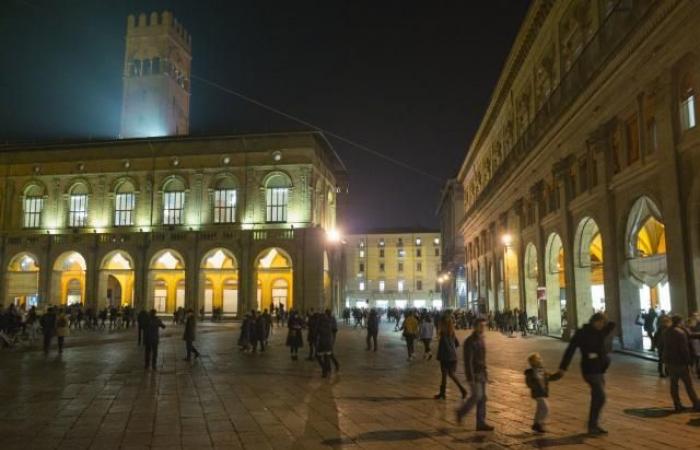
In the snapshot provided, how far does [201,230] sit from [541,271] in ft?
106

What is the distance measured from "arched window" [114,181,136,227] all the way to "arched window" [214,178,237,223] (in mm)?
7613

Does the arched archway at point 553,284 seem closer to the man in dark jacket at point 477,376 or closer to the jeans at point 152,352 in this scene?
the jeans at point 152,352

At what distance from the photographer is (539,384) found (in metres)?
8.45

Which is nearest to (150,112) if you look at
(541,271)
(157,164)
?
(157,164)

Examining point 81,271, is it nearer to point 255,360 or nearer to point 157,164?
point 157,164

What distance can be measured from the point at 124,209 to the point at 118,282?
26.4 ft

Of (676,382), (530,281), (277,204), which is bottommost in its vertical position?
(676,382)

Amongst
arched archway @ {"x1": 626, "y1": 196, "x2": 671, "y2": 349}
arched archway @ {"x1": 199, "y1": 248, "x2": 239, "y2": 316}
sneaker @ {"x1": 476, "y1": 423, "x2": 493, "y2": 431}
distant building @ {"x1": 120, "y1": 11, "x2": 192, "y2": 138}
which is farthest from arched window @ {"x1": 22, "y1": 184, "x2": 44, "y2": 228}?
sneaker @ {"x1": 476, "y1": 423, "x2": 493, "y2": 431}

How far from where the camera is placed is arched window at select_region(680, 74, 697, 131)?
51.1ft

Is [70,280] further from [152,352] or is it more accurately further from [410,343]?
[410,343]

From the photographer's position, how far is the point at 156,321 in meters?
17.5

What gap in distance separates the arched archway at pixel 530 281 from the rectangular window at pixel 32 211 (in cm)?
4402

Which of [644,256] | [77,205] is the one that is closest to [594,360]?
[644,256]

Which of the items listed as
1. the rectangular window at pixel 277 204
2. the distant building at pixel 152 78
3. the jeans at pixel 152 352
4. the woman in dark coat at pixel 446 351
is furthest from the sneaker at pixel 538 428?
the distant building at pixel 152 78
